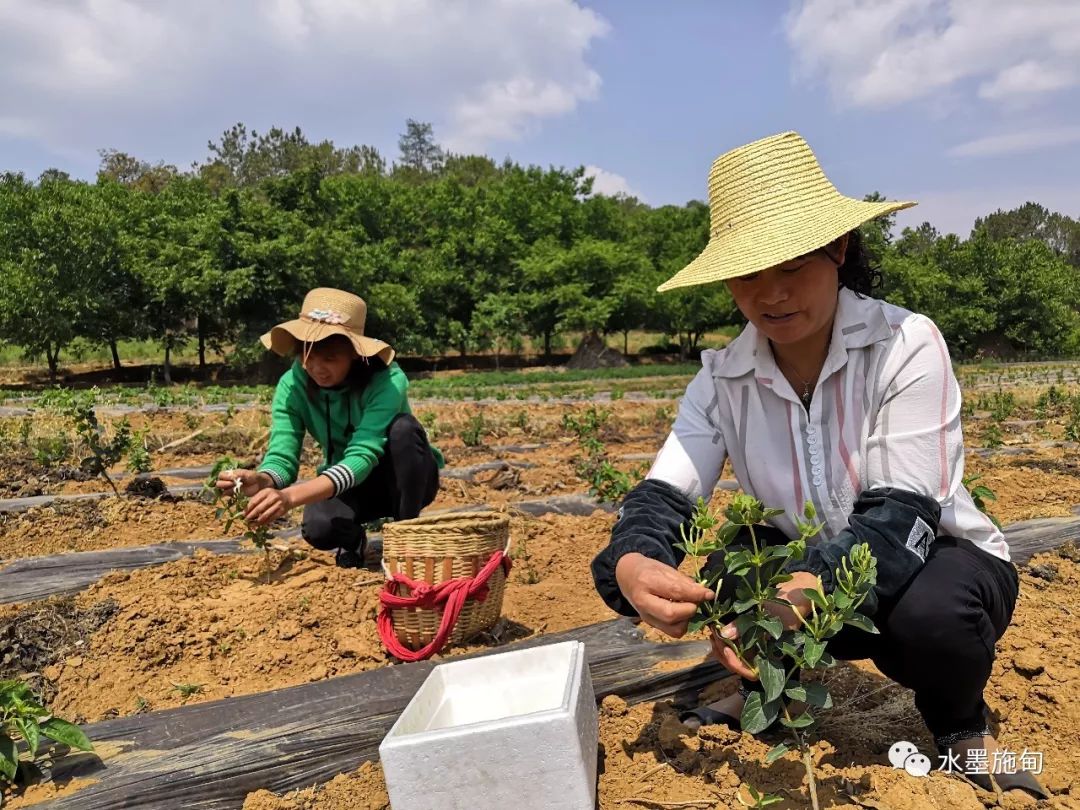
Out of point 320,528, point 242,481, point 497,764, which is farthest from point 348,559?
point 497,764

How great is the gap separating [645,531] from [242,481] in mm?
1741

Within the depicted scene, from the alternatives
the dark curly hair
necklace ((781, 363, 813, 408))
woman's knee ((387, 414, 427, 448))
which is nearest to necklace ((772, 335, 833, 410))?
necklace ((781, 363, 813, 408))

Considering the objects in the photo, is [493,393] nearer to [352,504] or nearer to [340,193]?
[352,504]

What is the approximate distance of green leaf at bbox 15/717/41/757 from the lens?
1.61 meters

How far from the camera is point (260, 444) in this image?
6.96 meters

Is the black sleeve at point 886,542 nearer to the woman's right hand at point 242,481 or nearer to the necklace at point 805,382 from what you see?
the necklace at point 805,382

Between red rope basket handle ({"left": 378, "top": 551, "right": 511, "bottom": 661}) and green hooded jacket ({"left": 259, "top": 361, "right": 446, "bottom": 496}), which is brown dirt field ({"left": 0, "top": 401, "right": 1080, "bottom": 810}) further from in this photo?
green hooded jacket ({"left": 259, "top": 361, "right": 446, "bottom": 496})

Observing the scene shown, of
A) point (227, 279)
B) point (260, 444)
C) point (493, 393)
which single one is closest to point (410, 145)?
point (227, 279)

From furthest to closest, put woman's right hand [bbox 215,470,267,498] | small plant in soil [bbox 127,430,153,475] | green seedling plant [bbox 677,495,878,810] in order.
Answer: small plant in soil [bbox 127,430,153,475] < woman's right hand [bbox 215,470,267,498] < green seedling plant [bbox 677,495,878,810]

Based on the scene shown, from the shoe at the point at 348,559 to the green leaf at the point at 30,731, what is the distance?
1.66m

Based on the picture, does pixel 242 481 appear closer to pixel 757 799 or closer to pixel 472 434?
pixel 757 799

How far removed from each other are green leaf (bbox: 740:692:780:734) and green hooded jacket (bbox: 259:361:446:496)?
1973 mm

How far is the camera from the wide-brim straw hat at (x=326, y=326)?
9.77 feet

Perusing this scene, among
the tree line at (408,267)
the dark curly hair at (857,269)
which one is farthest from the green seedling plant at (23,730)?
the tree line at (408,267)
